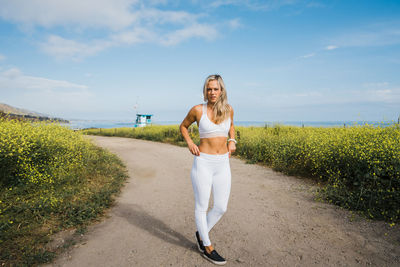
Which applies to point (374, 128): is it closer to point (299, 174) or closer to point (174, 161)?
point (299, 174)

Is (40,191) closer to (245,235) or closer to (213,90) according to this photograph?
(245,235)

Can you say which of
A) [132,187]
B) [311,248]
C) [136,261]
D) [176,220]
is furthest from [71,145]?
[311,248]

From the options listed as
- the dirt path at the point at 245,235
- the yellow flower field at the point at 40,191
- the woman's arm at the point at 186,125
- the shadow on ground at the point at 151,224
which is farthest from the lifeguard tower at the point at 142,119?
the woman's arm at the point at 186,125

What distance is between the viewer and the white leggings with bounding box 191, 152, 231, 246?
2.59m

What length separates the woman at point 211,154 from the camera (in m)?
2.60

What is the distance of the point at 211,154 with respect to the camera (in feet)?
8.61

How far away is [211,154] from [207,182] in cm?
33

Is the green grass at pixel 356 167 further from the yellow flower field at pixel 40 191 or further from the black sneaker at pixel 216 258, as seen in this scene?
the yellow flower field at pixel 40 191

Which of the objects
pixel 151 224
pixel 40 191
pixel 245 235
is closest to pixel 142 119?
pixel 40 191

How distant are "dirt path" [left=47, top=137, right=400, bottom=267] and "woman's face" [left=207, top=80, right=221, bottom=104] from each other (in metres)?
2.04

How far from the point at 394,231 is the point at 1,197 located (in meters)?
6.69

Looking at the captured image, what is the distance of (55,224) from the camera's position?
11.7 ft

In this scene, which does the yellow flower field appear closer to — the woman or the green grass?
the woman

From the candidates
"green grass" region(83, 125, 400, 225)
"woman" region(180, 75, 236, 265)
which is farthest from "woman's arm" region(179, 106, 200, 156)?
"green grass" region(83, 125, 400, 225)
